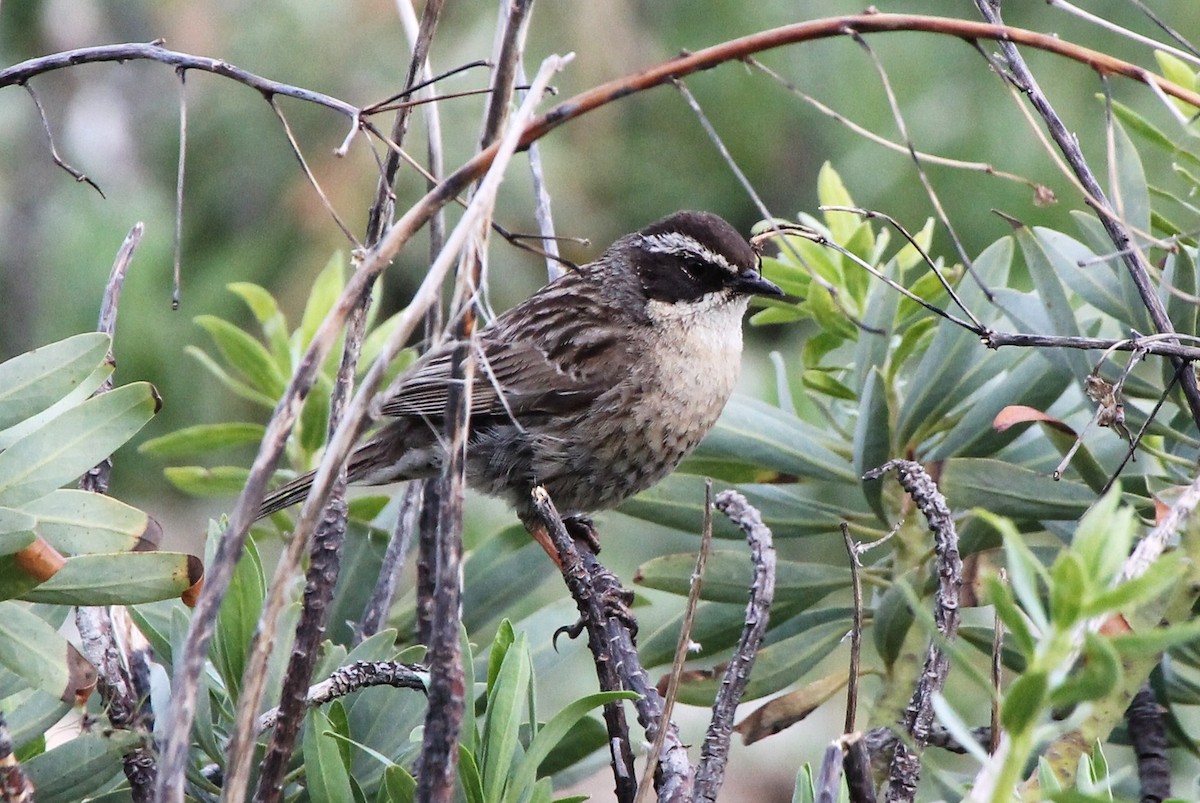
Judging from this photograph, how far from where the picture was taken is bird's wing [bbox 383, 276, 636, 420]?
3764mm

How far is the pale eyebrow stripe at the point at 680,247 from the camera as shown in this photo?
385 centimetres

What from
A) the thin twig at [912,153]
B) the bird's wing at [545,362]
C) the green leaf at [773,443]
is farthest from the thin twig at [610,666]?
the bird's wing at [545,362]

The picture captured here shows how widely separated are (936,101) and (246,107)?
3407mm

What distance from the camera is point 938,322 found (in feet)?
8.40

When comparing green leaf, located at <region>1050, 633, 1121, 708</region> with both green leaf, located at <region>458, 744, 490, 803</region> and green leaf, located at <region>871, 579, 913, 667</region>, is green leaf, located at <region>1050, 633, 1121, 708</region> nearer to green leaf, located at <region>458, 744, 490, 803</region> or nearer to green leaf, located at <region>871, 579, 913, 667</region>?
green leaf, located at <region>458, 744, 490, 803</region>

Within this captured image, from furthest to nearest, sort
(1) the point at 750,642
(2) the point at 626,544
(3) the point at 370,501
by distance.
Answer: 1. (2) the point at 626,544
2. (3) the point at 370,501
3. (1) the point at 750,642

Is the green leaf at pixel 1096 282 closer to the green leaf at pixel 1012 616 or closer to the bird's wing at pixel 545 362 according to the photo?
the green leaf at pixel 1012 616

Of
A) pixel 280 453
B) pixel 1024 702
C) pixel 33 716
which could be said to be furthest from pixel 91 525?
pixel 1024 702

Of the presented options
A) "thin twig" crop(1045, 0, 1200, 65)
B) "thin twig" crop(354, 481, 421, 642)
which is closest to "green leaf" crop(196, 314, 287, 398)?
"thin twig" crop(354, 481, 421, 642)

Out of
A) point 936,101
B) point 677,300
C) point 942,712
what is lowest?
point 942,712

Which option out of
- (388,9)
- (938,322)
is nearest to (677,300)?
(938,322)

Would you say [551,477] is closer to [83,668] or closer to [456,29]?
[83,668]

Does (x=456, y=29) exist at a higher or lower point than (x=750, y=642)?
higher

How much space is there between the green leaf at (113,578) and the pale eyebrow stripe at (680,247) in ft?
7.93
